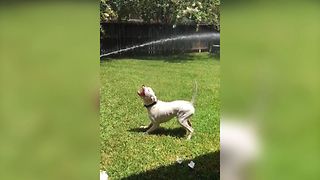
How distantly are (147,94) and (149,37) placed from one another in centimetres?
37

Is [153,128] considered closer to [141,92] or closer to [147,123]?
[147,123]

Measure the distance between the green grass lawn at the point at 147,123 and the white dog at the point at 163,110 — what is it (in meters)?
0.03

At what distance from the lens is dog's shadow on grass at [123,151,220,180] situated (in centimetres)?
316

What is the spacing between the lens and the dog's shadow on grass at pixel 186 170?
10.4 feet

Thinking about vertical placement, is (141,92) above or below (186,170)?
above

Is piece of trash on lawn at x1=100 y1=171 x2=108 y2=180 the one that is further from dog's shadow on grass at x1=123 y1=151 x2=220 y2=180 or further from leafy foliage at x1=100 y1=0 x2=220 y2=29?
leafy foliage at x1=100 y1=0 x2=220 y2=29

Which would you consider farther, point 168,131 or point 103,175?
point 168,131

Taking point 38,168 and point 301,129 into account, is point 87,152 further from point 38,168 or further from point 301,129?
point 301,129

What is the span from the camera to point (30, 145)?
286 centimetres

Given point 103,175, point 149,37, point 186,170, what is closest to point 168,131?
point 186,170

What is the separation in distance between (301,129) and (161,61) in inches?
38.2

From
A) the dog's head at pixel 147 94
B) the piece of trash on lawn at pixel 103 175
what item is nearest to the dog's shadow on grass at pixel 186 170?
the piece of trash on lawn at pixel 103 175

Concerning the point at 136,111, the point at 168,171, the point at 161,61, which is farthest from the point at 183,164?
the point at 161,61

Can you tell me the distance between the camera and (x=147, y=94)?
3152 millimetres
